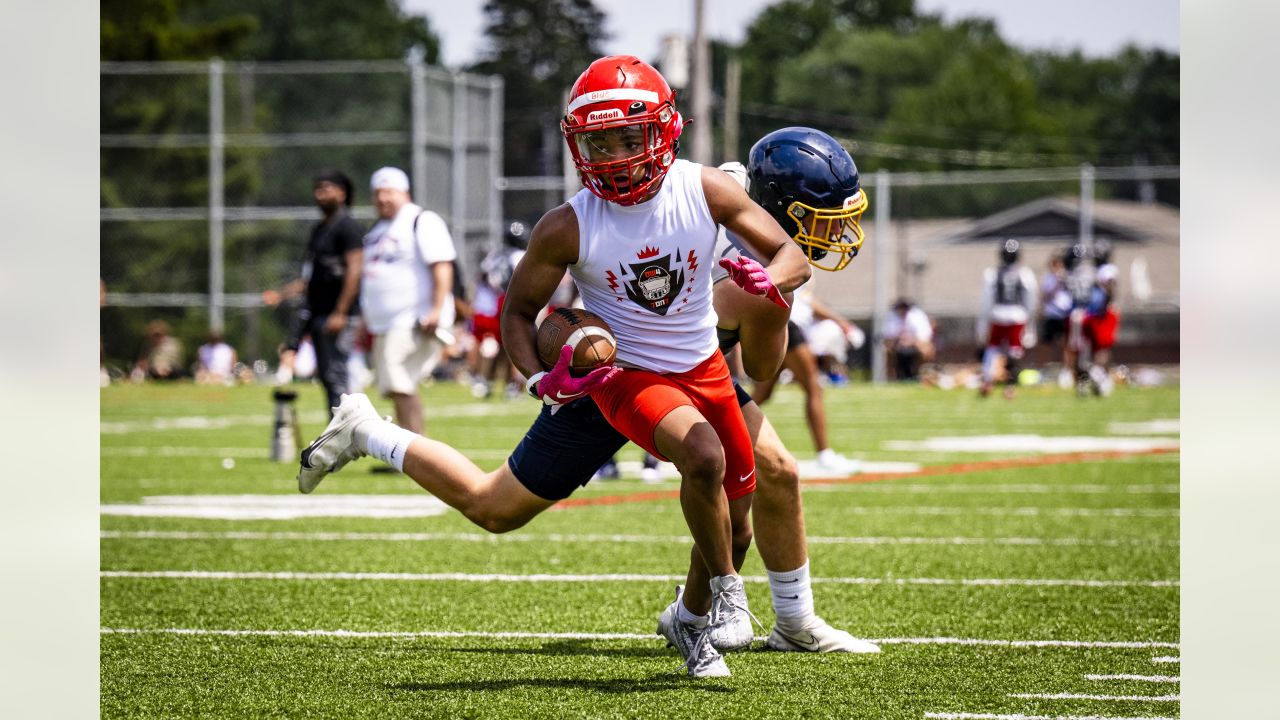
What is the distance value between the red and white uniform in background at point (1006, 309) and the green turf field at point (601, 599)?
435 inches

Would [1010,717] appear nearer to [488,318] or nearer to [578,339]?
[578,339]

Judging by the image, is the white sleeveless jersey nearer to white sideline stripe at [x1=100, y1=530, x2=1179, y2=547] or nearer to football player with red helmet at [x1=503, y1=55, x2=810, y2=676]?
football player with red helmet at [x1=503, y1=55, x2=810, y2=676]

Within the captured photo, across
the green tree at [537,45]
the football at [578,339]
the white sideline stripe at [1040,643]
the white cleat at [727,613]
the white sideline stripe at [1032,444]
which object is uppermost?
the green tree at [537,45]

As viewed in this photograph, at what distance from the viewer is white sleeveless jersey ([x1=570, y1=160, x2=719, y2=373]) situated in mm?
4738

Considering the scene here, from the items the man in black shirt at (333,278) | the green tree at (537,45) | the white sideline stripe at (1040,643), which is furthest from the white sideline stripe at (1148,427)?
the green tree at (537,45)

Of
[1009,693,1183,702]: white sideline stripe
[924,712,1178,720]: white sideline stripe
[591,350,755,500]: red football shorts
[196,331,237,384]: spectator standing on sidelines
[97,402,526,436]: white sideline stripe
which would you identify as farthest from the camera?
[196,331,237,384]: spectator standing on sidelines

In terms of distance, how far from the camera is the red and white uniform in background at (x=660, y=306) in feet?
15.5

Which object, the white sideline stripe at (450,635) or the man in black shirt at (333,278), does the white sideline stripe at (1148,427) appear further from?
the white sideline stripe at (450,635)

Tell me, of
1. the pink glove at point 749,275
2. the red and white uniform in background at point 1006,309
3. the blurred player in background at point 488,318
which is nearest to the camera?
the pink glove at point 749,275

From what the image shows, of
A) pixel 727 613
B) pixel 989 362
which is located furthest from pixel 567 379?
pixel 989 362

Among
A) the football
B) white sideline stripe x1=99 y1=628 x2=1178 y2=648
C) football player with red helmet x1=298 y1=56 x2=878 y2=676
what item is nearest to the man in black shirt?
white sideline stripe x1=99 y1=628 x2=1178 y2=648
